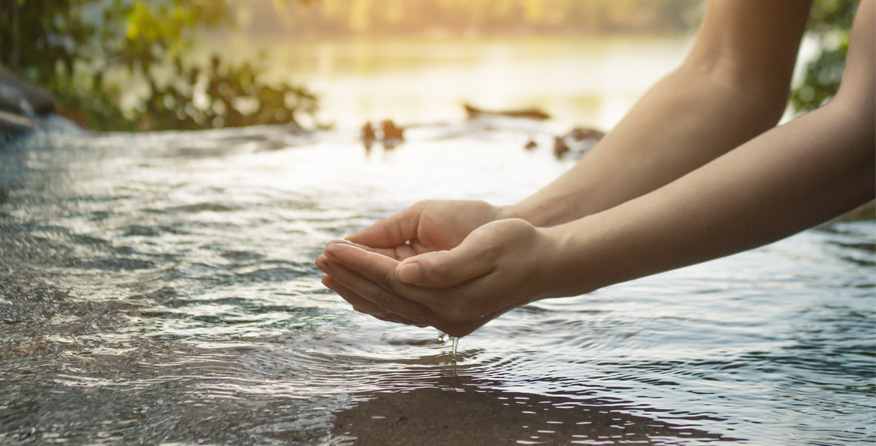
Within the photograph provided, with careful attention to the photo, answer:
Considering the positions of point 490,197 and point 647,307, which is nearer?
point 647,307

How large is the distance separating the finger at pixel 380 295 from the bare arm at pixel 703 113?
311 mm

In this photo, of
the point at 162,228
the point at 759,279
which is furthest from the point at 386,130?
the point at 759,279

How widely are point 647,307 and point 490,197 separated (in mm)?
789

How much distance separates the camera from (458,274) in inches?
35.3

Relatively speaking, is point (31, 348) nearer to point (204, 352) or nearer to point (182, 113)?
point (204, 352)

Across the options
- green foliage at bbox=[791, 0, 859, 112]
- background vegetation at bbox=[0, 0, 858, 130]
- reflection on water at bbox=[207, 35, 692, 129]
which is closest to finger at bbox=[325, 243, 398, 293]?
reflection on water at bbox=[207, 35, 692, 129]

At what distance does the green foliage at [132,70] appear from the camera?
453 cm

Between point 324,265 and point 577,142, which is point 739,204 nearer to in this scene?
point 324,265

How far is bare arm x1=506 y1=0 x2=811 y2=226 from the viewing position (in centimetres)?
122

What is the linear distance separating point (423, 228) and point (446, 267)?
0.74 ft

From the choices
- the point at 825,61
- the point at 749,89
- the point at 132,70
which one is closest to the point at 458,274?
the point at 749,89

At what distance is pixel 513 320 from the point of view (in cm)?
126

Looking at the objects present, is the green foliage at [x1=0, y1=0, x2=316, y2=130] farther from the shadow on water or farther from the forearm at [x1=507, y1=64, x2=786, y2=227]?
the shadow on water

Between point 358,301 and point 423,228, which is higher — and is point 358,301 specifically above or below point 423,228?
below
